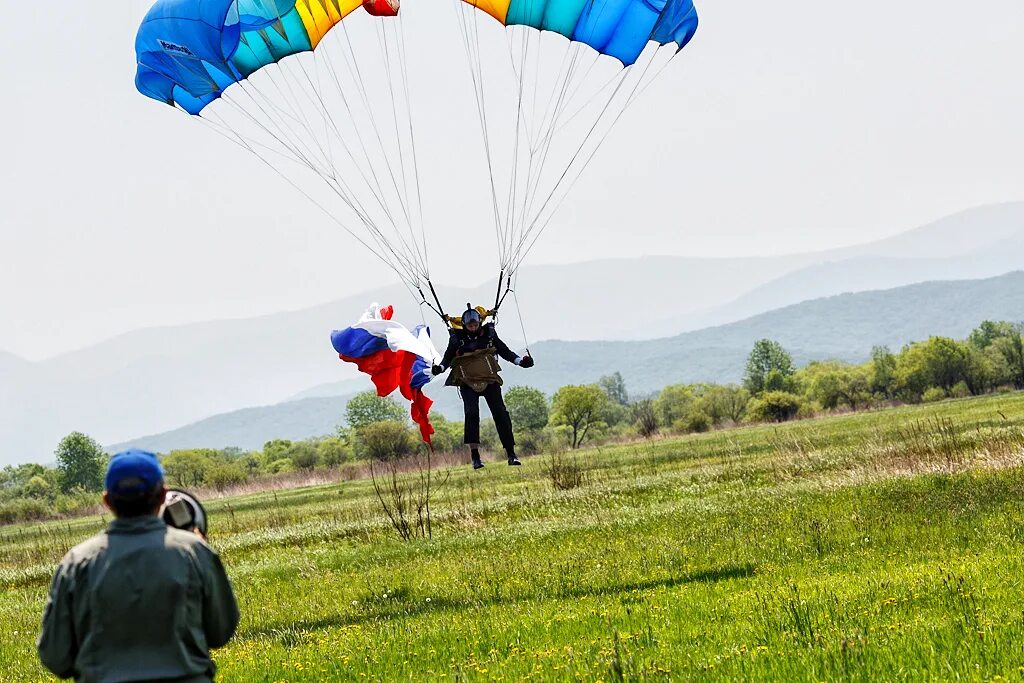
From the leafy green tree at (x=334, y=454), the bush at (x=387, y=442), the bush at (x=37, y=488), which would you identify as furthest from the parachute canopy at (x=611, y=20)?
the bush at (x=37, y=488)

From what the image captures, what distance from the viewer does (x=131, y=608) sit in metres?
4.65

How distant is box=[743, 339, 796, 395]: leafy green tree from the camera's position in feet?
402

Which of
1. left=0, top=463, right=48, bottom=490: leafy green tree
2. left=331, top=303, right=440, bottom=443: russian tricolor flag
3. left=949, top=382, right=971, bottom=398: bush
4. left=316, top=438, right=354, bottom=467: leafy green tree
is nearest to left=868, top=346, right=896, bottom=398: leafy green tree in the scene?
left=949, top=382, right=971, bottom=398: bush

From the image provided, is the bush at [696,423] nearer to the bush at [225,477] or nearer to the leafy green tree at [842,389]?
the leafy green tree at [842,389]

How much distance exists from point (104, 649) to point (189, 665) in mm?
383

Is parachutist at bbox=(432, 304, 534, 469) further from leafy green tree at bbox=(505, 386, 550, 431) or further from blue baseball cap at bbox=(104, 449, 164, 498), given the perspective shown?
leafy green tree at bbox=(505, 386, 550, 431)

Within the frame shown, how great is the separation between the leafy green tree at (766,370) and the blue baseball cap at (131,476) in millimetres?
117590

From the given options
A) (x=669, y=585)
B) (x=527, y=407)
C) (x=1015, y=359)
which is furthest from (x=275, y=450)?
(x=669, y=585)

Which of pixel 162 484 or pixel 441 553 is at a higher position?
pixel 162 484

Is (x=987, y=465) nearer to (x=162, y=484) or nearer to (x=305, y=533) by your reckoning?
(x=305, y=533)

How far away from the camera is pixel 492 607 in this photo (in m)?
12.6

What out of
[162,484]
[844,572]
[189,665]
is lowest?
[844,572]

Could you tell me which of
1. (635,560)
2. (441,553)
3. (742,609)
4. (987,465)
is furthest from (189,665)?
(987,465)

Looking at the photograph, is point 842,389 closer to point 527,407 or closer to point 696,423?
point 696,423
